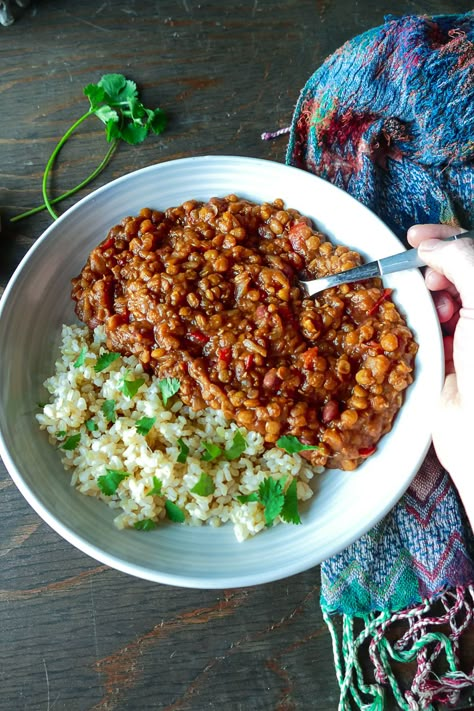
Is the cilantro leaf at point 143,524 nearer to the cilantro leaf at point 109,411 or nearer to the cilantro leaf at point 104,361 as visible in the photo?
the cilantro leaf at point 109,411

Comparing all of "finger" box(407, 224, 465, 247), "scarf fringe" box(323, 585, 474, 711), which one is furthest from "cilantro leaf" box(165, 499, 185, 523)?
"finger" box(407, 224, 465, 247)

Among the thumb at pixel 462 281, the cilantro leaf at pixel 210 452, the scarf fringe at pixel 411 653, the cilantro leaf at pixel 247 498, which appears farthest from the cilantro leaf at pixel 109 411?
the thumb at pixel 462 281

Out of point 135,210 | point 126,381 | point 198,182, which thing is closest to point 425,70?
point 198,182

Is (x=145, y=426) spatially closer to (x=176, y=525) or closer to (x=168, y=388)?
(x=168, y=388)

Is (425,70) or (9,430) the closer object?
(9,430)

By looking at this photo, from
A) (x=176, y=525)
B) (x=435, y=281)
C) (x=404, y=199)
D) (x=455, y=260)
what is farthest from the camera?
(x=404, y=199)

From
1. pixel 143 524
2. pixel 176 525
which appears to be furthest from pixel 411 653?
pixel 143 524

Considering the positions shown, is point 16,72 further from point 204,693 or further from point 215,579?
point 204,693
